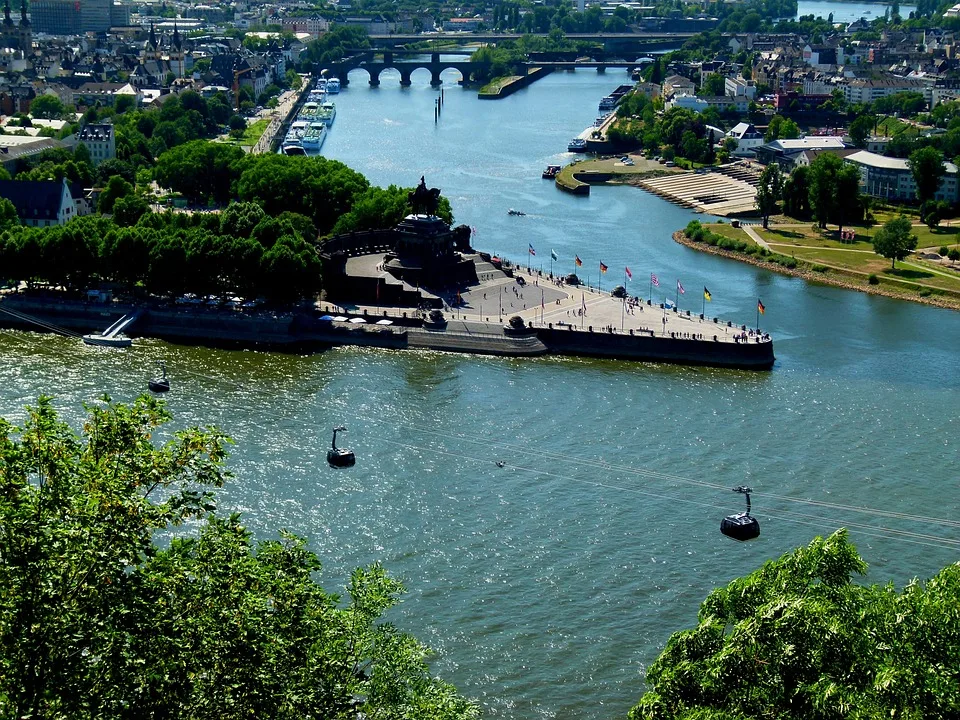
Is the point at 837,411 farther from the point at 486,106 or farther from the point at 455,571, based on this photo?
the point at 486,106

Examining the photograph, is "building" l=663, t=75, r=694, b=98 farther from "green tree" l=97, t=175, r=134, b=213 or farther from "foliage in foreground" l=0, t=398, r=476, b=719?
"foliage in foreground" l=0, t=398, r=476, b=719

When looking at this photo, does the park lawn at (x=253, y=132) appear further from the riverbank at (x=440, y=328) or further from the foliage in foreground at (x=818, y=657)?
the foliage in foreground at (x=818, y=657)

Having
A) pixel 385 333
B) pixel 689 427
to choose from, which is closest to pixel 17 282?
pixel 385 333

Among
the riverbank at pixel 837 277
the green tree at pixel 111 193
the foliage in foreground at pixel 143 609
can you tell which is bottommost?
the riverbank at pixel 837 277

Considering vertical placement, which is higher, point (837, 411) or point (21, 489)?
point (21, 489)

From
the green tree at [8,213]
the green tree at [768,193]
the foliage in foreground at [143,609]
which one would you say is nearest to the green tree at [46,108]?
the green tree at [8,213]

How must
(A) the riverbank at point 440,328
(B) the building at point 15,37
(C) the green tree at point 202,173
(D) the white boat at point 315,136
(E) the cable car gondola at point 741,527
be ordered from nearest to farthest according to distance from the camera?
(E) the cable car gondola at point 741,527, (A) the riverbank at point 440,328, (C) the green tree at point 202,173, (D) the white boat at point 315,136, (B) the building at point 15,37
